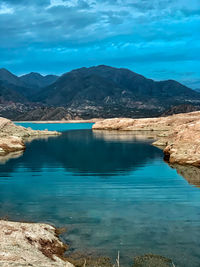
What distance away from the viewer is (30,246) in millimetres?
10703

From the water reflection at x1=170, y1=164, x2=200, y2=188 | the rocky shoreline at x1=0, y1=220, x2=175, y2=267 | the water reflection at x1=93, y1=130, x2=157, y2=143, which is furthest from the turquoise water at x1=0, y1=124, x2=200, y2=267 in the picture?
the water reflection at x1=93, y1=130, x2=157, y2=143

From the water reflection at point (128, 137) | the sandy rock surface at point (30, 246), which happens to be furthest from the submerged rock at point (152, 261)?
the water reflection at point (128, 137)

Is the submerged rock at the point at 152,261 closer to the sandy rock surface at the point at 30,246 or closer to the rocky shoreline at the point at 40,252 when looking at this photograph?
the rocky shoreline at the point at 40,252

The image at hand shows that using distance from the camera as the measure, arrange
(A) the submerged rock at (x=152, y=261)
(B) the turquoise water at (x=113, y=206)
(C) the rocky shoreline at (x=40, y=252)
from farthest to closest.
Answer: (B) the turquoise water at (x=113, y=206)
(A) the submerged rock at (x=152, y=261)
(C) the rocky shoreline at (x=40, y=252)

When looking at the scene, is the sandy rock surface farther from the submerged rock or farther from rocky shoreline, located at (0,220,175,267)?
the submerged rock

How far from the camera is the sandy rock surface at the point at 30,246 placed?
354 inches

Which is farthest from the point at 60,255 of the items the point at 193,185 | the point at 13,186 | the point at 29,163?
the point at 29,163

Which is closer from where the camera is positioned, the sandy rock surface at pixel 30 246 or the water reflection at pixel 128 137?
the sandy rock surface at pixel 30 246

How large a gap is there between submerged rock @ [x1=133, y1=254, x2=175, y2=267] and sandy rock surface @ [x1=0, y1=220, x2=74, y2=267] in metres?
2.72

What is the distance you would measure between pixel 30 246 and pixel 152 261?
4.55 m

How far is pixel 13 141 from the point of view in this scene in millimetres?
49156

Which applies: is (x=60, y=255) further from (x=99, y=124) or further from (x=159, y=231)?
(x=99, y=124)

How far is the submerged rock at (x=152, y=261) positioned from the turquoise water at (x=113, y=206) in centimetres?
32

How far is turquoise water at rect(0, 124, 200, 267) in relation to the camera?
12484mm
